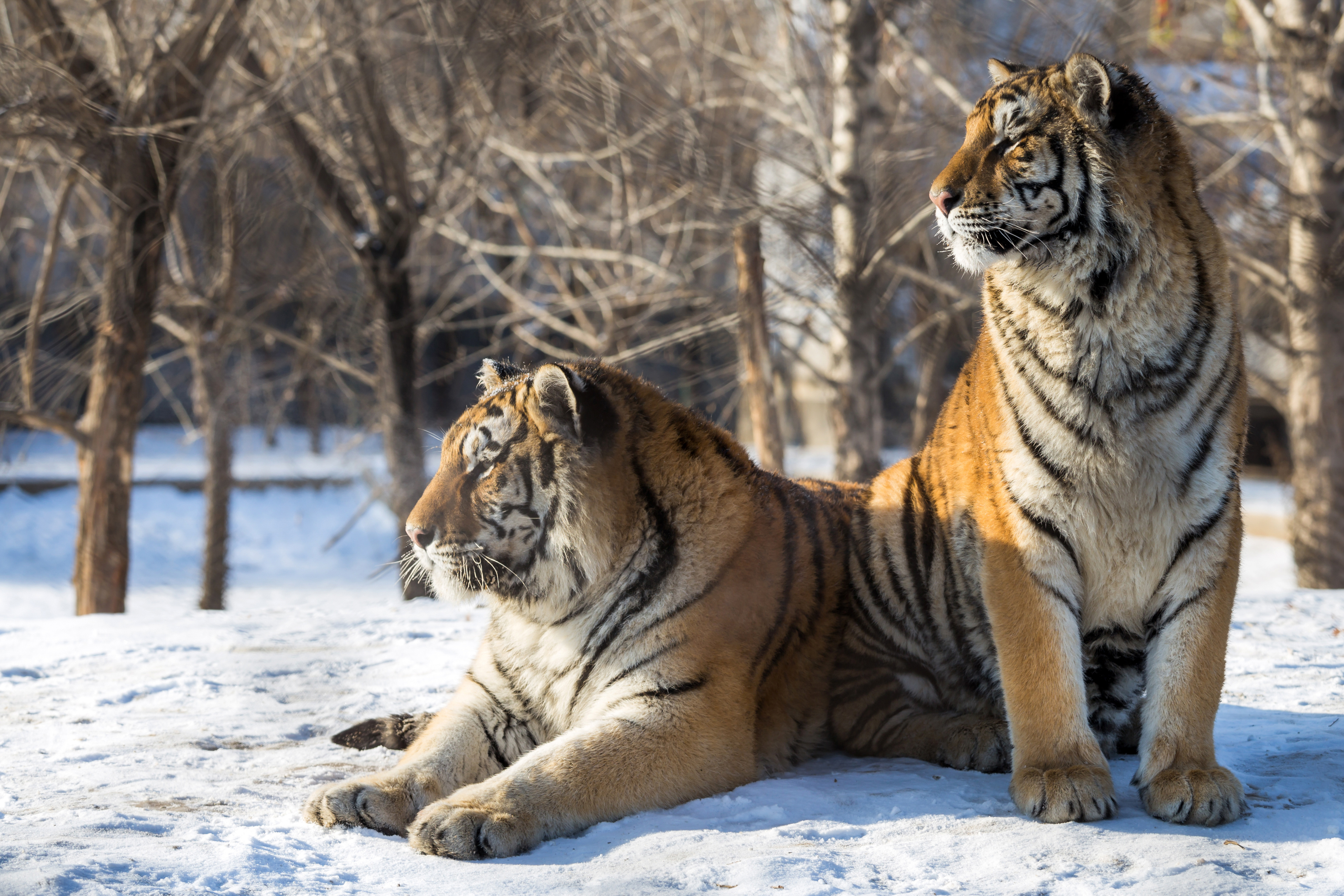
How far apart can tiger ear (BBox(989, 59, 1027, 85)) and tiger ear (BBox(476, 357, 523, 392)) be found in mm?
1537

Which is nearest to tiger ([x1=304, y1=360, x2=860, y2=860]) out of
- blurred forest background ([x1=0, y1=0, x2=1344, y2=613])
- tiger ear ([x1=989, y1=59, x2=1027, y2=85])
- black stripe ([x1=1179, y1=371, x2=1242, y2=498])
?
black stripe ([x1=1179, y1=371, x2=1242, y2=498])

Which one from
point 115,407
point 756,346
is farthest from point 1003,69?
point 115,407

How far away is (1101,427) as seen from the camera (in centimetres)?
261

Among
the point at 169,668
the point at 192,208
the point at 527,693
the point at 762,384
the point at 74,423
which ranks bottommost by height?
the point at 169,668

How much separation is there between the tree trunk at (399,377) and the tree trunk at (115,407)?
1562 millimetres

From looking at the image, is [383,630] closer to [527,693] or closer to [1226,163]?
[527,693]

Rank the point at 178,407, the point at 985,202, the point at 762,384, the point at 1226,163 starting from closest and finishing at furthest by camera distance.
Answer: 1. the point at 985,202
2. the point at 762,384
3. the point at 1226,163
4. the point at 178,407

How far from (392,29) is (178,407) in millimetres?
5206

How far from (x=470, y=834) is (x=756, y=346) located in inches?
179

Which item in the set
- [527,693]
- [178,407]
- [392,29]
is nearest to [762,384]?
[392,29]

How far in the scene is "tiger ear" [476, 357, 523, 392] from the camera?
3281mm

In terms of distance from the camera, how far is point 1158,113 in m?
2.71

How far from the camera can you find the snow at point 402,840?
2236 mm

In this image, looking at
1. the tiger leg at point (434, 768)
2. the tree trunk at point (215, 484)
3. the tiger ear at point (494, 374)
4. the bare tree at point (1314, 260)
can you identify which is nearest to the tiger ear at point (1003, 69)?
the tiger ear at point (494, 374)
